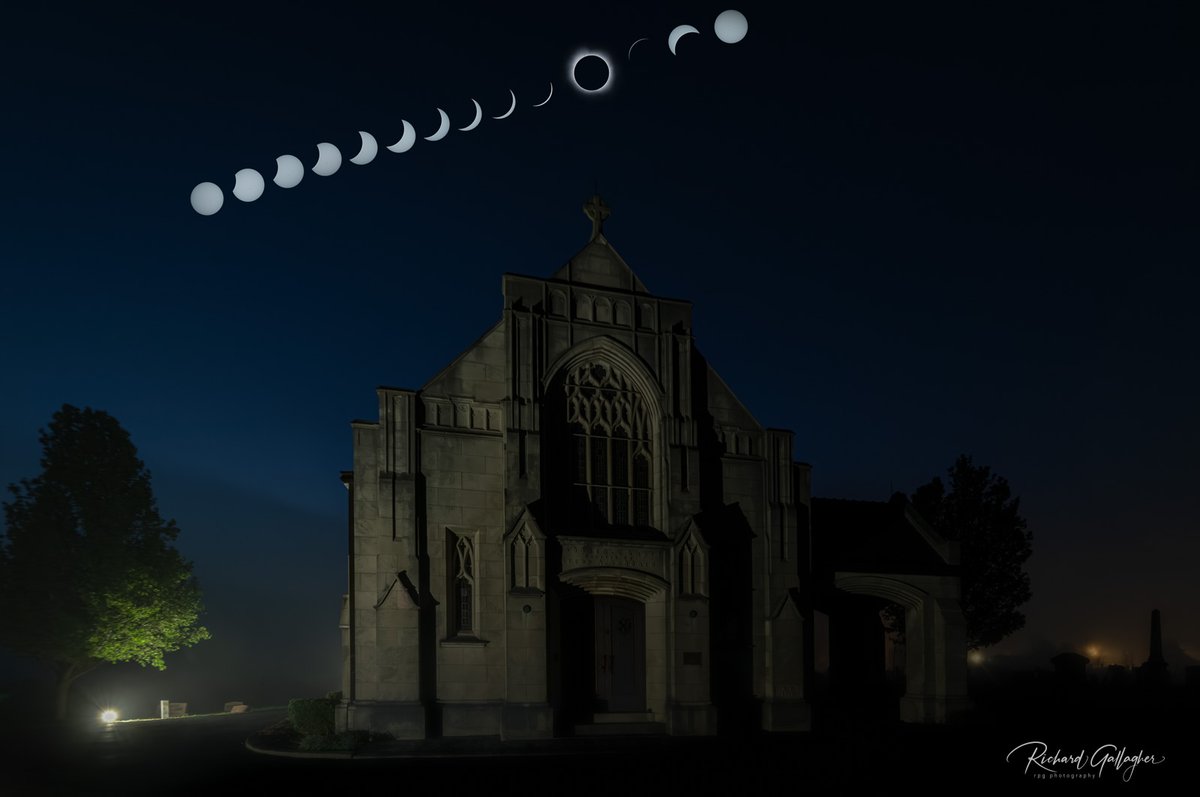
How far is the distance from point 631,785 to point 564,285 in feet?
48.9

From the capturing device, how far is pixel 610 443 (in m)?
31.7

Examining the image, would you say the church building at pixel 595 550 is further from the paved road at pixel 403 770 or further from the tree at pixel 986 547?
the tree at pixel 986 547

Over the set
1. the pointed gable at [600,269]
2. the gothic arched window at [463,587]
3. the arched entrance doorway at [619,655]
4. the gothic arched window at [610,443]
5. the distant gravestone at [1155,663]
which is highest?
the pointed gable at [600,269]

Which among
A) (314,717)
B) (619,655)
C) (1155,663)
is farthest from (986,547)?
(314,717)

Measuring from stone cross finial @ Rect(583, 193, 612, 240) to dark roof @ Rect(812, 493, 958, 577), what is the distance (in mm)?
11646

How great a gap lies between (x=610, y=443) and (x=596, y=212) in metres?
6.96

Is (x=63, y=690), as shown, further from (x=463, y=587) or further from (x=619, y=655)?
(x=619, y=655)

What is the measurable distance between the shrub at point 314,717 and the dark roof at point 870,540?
14779 millimetres

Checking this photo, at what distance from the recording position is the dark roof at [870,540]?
112 feet

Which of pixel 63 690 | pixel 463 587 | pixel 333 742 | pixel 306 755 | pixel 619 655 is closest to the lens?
pixel 306 755

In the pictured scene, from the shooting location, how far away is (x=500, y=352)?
30.6 metres

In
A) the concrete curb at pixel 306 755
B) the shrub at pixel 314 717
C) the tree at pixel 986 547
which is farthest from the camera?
Result: the tree at pixel 986 547

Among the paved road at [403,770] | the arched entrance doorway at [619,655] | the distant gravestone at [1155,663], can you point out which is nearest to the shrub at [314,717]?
the paved road at [403,770]

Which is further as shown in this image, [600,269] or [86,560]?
[86,560]
